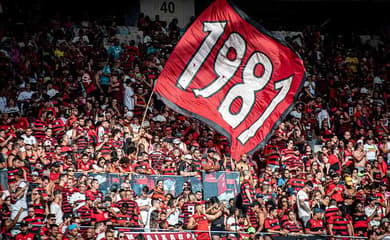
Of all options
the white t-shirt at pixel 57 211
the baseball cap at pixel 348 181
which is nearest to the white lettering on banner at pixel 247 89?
the white t-shirt at pixel 57 211

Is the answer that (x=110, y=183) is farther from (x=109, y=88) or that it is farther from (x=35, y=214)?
(x=109, y=88)

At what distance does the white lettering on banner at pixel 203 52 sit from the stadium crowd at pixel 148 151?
880 mm

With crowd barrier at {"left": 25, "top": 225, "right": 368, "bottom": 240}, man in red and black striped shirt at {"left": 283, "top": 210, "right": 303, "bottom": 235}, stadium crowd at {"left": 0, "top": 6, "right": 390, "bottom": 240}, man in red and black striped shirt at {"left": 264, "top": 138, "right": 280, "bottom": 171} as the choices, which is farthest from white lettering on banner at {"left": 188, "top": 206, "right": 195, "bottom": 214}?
man in red and black striped shirt at {"left": 264, "top": 138, "right": 280, "bottom": 171}

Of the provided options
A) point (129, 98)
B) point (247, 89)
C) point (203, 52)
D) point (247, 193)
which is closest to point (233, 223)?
point (247, 193)

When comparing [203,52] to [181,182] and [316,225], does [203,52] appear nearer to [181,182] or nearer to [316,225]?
[181,182]

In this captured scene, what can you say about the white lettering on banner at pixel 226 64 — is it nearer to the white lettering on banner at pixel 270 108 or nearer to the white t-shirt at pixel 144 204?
the white lettering on banner at pixel 270 108

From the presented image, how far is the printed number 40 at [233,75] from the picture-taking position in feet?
40.1

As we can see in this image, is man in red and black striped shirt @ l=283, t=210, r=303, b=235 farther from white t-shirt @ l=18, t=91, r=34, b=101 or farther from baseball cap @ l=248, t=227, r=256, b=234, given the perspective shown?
white t-shirt @ l=18, t=91, r=34, b=101

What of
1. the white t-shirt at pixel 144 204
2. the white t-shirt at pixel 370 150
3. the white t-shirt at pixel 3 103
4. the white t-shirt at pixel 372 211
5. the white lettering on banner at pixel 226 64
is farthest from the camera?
the white t-shirt at pixel 370 150

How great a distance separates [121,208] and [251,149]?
2.79 meters

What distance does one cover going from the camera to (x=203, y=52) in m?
12.6

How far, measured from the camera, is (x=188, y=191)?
14211 mm

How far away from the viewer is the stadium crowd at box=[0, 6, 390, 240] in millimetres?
13242

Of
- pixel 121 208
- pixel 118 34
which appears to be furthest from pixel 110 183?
pixel 118 34
